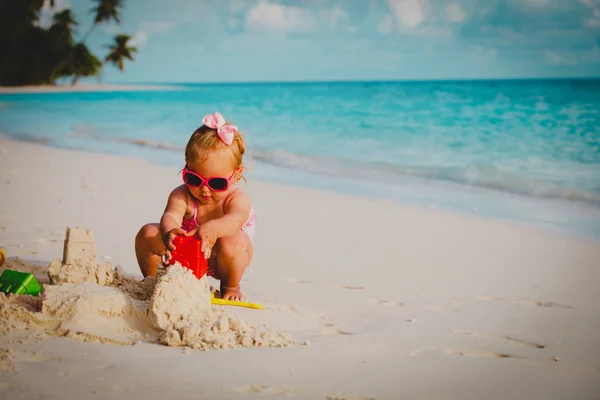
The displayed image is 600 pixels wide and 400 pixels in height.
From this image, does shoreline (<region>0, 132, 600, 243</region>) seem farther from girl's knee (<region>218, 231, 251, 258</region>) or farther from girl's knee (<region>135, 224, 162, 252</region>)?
girl's knee (<region>135, 224, 162, 252</region>)

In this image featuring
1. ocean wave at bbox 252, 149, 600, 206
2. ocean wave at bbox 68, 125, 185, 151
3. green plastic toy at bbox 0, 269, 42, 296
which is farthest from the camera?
ocean wave at bbox 68, 125, 185, 151

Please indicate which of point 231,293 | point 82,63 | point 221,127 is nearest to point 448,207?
point 231,293

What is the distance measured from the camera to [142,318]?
240 cm

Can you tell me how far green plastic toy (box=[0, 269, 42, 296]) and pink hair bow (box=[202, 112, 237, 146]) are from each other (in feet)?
3.40

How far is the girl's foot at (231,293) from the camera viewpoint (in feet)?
9.48

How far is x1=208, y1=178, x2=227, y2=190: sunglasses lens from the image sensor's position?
276 cm

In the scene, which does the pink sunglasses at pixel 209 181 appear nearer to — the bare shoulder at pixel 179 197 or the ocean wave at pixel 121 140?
the bare shoulder at pixel 179 197

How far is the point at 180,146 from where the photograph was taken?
10984 mm

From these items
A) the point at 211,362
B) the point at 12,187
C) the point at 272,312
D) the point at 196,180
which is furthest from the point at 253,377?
the point at 12,187

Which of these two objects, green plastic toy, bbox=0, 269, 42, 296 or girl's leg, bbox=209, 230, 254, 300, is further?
girl's leg, bbox=209, 230, 254, 300

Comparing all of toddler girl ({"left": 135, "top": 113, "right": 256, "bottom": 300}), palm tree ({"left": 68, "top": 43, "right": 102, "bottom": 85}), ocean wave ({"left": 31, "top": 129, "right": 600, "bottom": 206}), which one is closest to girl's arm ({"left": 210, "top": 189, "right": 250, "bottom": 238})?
toddler girl ({"left": 135, "top": 113, "right": 256, "bottom": 300})

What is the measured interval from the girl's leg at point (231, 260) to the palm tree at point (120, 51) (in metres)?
42.6

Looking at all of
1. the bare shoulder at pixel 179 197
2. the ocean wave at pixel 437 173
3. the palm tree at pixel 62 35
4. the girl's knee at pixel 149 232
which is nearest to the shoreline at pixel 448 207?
the ocean wave at pixel 437 173

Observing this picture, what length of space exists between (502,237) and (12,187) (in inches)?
169
